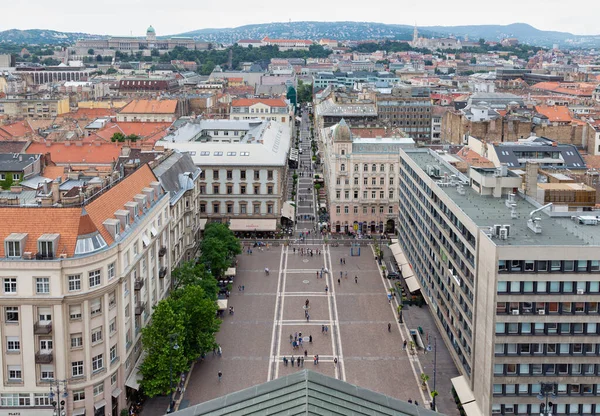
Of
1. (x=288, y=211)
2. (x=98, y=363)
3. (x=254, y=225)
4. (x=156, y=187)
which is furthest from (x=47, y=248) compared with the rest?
(x=288, y=211)

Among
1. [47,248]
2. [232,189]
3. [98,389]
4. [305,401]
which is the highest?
[47,248]

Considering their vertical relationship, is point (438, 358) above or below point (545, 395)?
below

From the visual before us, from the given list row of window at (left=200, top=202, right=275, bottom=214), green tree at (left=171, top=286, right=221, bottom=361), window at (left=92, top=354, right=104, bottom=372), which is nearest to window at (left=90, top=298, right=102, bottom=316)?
window at (left=92, top=354, right=104, bottom=372)

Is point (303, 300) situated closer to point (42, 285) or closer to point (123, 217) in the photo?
point (123, 217)

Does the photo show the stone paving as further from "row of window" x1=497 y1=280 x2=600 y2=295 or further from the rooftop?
the rooftop

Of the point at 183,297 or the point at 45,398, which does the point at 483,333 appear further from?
the point at 45,398

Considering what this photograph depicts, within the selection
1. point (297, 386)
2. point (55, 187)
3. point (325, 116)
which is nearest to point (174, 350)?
point (55, 187)

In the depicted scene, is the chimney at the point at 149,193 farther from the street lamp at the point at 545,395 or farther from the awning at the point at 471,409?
the street lamp at the point at 545,395
